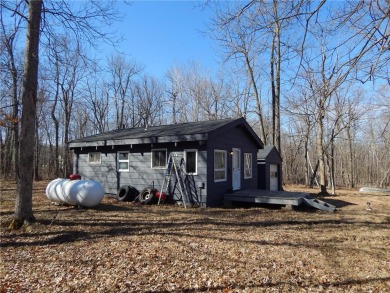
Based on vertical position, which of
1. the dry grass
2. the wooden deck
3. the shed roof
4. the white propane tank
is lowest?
the dry grass

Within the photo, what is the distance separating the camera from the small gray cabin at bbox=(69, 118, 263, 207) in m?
11.9

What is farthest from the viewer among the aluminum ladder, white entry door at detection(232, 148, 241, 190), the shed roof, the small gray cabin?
the shed roof

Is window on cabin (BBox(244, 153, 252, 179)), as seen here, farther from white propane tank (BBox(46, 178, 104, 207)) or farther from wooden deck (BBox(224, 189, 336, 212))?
white propane tank (BBox(46, 178, 104, 207))

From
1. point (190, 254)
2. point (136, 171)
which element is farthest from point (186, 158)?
point (190, 254)

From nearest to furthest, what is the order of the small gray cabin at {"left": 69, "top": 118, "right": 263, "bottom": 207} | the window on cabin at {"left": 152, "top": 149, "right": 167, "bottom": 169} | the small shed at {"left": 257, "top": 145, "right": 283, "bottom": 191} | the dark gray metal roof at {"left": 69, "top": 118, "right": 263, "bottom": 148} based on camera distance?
the dark gray metal roof at {"left": 69, "top": 118, "right": 263, "bottom": 148}, the small gray cabin at {"left": 69, "top": 118, "right": 263, "bottom": 207}, the window on cabin at {"left": 152, "top": 149, "right": 167, "bottom": 169}, the small shed at {"left": 257, "top": 145, "right": 283, "bottom": 191}

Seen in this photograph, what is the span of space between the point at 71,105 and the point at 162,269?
29.6 m

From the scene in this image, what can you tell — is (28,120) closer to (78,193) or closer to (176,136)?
(78,193)

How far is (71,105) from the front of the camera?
31.3m

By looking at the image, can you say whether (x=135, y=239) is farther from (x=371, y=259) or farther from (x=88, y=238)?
(x=371, y=259)

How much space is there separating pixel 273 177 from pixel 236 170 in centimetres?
603

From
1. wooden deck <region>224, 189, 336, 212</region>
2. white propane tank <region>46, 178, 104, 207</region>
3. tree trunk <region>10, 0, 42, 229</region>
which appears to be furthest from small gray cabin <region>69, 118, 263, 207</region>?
tree trunk <region>10, 0, 42, 229</region>

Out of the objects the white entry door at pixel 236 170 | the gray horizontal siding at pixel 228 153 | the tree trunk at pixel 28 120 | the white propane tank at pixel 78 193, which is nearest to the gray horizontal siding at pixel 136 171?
the gray horizontal siding at pixel 228 153

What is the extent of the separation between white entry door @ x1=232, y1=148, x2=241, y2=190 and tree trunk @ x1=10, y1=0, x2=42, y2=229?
8516 mm

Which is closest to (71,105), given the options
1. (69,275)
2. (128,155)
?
(128,155)
